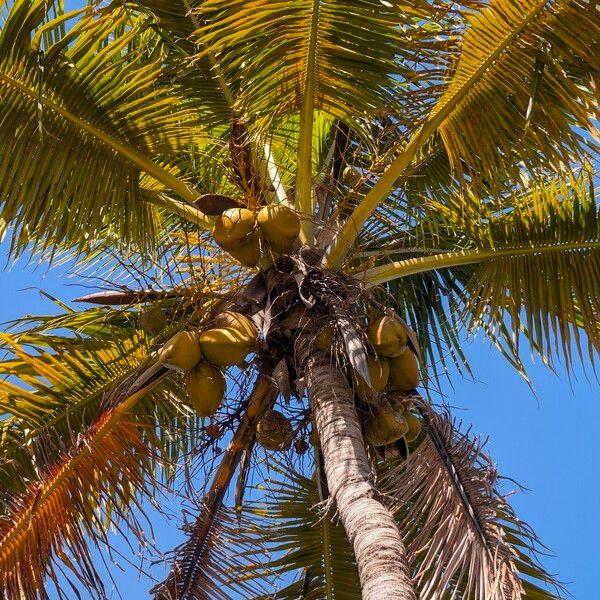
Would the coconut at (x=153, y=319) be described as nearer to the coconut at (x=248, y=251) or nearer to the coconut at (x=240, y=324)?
the coconut at (x=240, y=324)

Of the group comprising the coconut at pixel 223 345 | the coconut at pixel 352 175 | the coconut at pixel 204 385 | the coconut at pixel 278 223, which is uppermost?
the coconut at pixel 352 175

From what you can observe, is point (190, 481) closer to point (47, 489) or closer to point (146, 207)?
point (47, 489)

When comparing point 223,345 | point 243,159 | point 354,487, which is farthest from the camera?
point 243,159

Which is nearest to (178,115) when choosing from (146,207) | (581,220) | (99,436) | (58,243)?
(146,207)

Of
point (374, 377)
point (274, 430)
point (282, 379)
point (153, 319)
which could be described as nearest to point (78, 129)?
point (153, 319)

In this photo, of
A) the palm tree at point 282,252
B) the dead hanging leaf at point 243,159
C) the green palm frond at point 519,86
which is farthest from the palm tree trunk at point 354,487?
the green palm frond at point 519,86

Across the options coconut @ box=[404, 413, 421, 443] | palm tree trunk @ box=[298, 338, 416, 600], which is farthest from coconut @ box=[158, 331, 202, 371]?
coconut @ box=[404, 413, 421, 443]

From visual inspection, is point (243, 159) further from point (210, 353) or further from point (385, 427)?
point (385, 427)

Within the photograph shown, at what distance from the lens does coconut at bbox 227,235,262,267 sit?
5.02 metres

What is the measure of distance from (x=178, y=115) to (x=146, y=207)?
1.86 feet

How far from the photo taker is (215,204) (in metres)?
5.11

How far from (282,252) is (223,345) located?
622mm

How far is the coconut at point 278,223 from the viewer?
16.2 ft

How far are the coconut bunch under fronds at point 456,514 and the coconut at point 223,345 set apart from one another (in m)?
0.95
